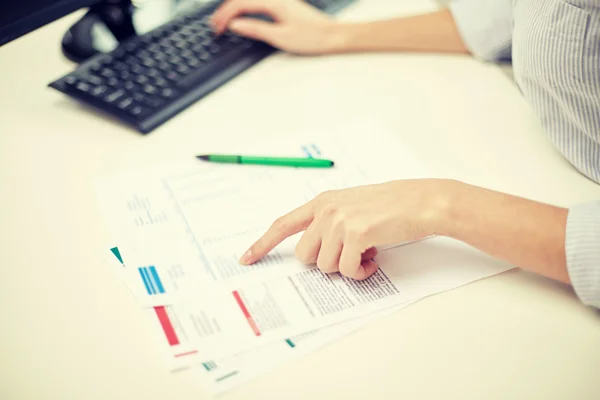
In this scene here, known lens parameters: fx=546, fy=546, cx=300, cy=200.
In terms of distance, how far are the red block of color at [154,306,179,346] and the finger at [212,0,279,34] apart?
0.55m

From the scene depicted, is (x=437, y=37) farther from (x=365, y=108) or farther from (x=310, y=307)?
(x=310, y=307)

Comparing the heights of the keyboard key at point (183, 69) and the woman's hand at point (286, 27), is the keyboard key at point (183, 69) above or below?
below

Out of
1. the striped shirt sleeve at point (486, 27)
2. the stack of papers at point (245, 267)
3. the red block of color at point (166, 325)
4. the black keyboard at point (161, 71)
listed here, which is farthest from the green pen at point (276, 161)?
the striped shirt sleeve at point (486, 27)

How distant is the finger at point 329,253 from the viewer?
56 centimetres

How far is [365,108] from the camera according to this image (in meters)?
0.80

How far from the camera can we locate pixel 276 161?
0.69 metres

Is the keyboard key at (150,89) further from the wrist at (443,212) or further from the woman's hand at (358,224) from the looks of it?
the wrist at (443,212)

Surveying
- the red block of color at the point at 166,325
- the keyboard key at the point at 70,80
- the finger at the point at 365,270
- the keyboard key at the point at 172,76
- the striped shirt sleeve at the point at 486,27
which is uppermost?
the striped shirt sleeve at the point at 486,27

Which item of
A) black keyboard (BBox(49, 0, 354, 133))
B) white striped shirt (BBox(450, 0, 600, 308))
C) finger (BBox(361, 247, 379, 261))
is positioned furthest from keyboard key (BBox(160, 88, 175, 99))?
white striped shirt (BBox(450, 0, 600, 308))

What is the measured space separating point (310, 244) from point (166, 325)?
6.5 inches

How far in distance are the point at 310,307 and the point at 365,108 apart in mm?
367

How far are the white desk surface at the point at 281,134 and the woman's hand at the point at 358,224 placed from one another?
0.07 metres

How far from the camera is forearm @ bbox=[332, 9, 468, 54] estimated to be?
0.90 meters

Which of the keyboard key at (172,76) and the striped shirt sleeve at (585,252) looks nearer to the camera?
the striped shirt sleeve at (585,252)
